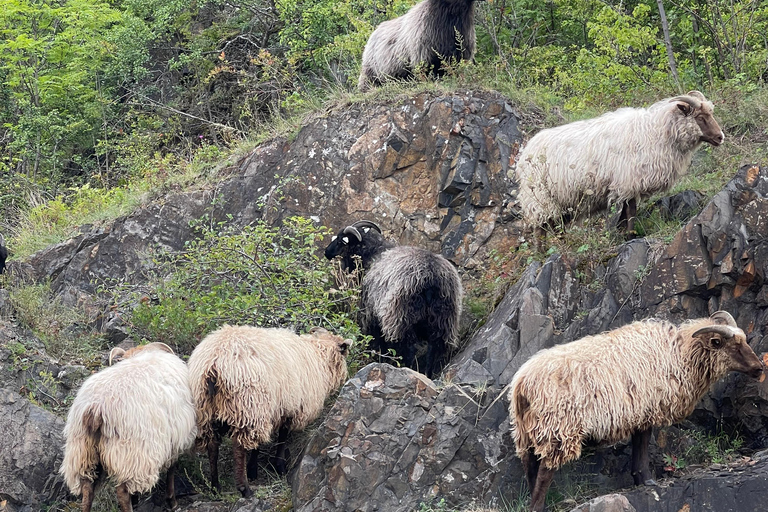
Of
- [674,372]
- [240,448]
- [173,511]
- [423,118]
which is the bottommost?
[173,511]

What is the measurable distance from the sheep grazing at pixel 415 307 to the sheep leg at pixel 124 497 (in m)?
3.37

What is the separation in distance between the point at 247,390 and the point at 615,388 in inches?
133

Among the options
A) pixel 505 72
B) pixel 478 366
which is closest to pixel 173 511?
pixel 478 366

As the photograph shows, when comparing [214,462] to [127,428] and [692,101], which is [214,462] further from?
[692,101]

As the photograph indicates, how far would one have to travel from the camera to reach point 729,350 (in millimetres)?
7641

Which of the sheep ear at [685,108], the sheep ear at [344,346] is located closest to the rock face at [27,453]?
the sheep ear at [344,346]

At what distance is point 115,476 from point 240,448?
115 cm

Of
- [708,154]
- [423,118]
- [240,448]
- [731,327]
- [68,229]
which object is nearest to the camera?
[731,327]

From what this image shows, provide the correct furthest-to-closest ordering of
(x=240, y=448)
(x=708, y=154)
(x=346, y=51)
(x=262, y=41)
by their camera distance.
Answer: (x=262, y=41) → (x=346, y=51) → (x=708, y=154) → (x=240, y=448)

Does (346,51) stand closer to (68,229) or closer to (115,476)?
(68,229)

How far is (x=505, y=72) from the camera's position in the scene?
1447 centimetres

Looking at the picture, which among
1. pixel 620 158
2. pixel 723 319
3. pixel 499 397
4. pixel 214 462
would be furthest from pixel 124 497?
pixel 620 158

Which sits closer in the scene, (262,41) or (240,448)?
(240,448)

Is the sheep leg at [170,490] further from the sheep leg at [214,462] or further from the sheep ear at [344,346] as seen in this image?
the sheep ear at [344,346]
